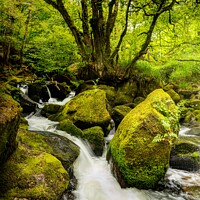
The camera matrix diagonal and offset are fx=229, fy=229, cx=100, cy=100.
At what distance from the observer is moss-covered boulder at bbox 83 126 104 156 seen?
5.98 meters

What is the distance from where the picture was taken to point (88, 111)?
6.94 meters

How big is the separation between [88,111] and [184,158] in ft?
9.71

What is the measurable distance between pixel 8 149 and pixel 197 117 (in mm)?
9546

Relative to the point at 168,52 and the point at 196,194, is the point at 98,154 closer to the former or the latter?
the point at 196,194

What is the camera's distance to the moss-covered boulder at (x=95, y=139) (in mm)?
5977

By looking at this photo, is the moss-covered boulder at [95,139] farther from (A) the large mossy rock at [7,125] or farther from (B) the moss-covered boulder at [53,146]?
(A) the large mossy rock at [7,125]

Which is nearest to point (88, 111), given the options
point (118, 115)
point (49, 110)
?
point (118, 115)

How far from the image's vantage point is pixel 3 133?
2980 millimetres

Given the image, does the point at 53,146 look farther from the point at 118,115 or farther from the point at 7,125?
the point at 118,115

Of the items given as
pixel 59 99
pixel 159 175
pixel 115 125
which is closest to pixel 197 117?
pixel 115 125

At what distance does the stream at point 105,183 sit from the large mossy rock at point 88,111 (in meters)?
0.79

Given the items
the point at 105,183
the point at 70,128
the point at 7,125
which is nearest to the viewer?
the point at 7,125

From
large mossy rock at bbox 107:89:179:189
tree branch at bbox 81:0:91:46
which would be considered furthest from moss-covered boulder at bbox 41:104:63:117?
large mossy rock at bbox 107:89:179:189

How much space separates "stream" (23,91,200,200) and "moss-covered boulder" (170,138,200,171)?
0.18 m
